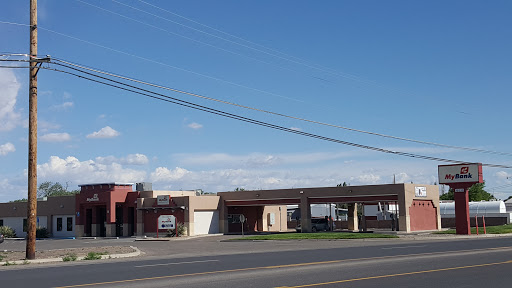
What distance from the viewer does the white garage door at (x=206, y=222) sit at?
2212 inches

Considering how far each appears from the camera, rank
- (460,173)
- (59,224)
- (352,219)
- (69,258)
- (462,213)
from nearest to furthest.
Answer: (69,258) < (460,173) < (462,213) < (352,219) < (59,224)

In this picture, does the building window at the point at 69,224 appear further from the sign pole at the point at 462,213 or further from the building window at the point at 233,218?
the sign pole at the point at 462,213

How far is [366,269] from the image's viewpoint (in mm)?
16969

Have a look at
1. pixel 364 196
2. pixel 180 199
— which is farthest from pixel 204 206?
pixel 364 196

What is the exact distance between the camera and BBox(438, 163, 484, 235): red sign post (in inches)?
1748

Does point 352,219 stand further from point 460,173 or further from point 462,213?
point 460,173

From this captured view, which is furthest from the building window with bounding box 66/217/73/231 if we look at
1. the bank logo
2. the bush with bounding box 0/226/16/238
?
the bank logo

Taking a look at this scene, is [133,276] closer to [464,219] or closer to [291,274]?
[291,274]

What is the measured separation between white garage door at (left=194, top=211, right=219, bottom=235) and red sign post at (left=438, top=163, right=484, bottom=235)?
75.6ft

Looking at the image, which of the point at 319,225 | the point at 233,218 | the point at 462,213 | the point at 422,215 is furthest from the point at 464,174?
the point at 233,218

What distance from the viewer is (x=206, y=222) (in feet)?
188

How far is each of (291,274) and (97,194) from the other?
147 feet

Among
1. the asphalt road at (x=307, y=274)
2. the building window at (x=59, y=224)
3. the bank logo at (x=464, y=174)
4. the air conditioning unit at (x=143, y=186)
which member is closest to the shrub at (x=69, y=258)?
the asphalt road at (x=307, y=274)

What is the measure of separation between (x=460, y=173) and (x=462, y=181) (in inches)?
25.5
